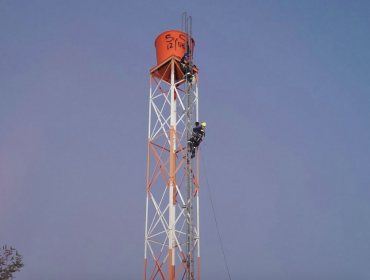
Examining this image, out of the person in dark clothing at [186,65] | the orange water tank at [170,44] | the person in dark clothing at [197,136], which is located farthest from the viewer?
the orange water tank at [170,44]

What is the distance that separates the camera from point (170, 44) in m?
27.6

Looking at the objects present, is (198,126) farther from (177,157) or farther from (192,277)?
(192,277)

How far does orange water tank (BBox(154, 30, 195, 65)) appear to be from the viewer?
27.6 metres

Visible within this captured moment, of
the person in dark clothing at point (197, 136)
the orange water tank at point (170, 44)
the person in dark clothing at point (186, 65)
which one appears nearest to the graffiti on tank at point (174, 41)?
the orange water tank at point (170, 44)

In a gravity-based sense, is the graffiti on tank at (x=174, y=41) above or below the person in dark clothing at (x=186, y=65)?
above

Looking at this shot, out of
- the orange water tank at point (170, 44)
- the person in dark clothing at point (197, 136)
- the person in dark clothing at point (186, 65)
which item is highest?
the orange water tank at point (170, 44)

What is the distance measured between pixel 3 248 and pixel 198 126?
12.8 metres

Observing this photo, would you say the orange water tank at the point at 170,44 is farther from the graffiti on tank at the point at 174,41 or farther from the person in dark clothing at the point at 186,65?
the person in dark clothing at the point at 186,65

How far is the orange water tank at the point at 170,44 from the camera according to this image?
27578mm

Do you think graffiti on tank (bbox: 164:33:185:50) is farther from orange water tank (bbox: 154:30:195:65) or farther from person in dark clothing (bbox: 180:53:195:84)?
person in dark clothing (bbox: 180:53:195:84)

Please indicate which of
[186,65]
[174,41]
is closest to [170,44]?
[174,41]

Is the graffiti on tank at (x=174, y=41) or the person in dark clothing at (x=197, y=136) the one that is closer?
the person in dark clothing at (x=197, y=136)

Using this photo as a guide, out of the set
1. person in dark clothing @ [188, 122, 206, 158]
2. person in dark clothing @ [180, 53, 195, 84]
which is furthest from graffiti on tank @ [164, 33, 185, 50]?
person in dark clothing @ [188, 122, 206, 158]

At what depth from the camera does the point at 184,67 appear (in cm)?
2695
